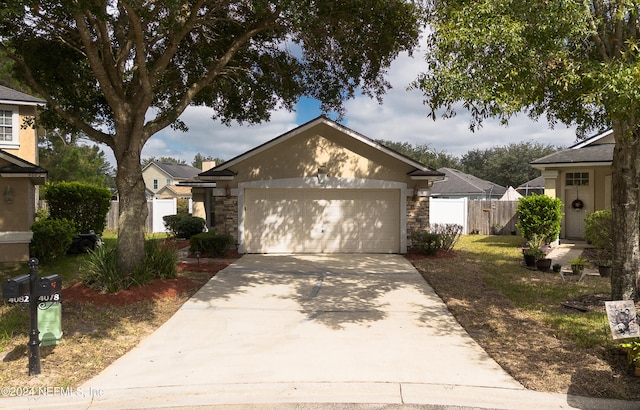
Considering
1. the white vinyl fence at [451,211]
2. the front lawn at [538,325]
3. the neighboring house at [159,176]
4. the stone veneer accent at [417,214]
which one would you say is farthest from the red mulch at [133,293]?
the neighboring house at [159,176]

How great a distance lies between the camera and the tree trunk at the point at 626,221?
23.6ft

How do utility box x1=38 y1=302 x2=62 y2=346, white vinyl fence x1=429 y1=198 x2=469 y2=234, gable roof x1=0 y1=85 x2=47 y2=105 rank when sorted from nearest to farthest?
utility box x1=38 y1=302 x2=62 y2=346
gable roof x1=0 y1=85 x2=47 y2=105
white vinyl fence x1=429 y1=198 x2=469 y2=234

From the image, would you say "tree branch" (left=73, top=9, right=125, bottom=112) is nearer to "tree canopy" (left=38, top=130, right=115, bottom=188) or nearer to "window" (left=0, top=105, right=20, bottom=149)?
"window" (left=0, top=105, right=20, bottom=149)

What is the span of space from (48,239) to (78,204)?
5.32m

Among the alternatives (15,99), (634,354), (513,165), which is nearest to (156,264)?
(634,354)

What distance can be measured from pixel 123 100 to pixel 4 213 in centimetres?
615

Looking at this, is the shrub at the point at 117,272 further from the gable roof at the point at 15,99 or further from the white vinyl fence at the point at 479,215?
the white vinyl fence at the point at 479,215

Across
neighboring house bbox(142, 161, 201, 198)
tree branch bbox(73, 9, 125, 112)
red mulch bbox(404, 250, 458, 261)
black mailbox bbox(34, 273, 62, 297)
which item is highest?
neighboring house bbox(142, 161, 201, 198)

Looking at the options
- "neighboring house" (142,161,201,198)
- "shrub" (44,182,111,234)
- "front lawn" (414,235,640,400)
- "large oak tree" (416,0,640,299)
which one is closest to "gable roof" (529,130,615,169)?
"front lawn" (414,235,640,400)

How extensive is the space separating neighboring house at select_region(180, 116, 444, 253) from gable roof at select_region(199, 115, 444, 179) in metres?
0.03

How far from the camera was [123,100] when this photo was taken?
9234 mm

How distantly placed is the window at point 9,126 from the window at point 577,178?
863 inches

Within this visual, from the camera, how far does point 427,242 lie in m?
13.9

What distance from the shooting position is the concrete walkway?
4.61m
